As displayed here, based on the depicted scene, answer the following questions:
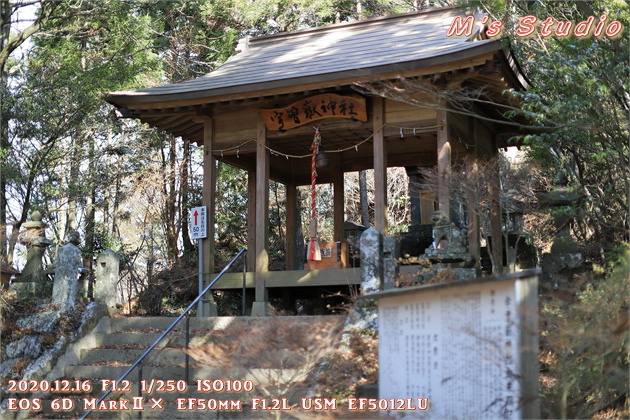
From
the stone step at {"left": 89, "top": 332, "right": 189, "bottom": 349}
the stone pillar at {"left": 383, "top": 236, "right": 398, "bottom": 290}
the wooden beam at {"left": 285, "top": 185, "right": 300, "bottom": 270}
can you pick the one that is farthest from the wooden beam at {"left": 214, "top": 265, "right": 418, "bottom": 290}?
the wooden beam at {"left": 285, "top": 185, "right": 300, "bottom": 270}

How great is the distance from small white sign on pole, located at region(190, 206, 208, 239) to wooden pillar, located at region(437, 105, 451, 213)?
406 centimetres

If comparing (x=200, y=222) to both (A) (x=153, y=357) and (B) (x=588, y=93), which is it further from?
(B) (x=588, y=93)

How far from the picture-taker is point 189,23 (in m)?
19.0

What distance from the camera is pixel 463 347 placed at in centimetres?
467

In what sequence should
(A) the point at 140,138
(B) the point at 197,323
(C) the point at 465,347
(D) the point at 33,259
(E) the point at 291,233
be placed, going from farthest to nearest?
(A) the point at 140,138 → (E) the point at 291,233 → (D) the point at 33,259 → (B) the point at 197,323 → (C) the point at 465,347

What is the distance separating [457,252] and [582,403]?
268 centimetres

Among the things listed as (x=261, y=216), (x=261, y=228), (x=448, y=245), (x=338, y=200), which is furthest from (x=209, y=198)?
(x=448, y=245)

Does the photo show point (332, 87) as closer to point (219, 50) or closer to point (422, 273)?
point (422, 273)

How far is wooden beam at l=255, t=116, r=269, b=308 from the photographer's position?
34.5ft

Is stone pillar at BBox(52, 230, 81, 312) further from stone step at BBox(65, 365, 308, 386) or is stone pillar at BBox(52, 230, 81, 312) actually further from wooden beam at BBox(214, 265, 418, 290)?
wooden beam at BBox(214, 265, 418, 290)

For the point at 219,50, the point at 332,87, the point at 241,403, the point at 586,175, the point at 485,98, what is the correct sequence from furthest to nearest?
the point at 219,50 < the point at 586,175 < the point at 485,98 < the point at 332,87 < the point at 241,403

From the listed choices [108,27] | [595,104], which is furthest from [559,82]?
[108,27]

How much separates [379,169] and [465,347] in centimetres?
561

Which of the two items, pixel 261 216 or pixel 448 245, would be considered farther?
pixel 261 216
